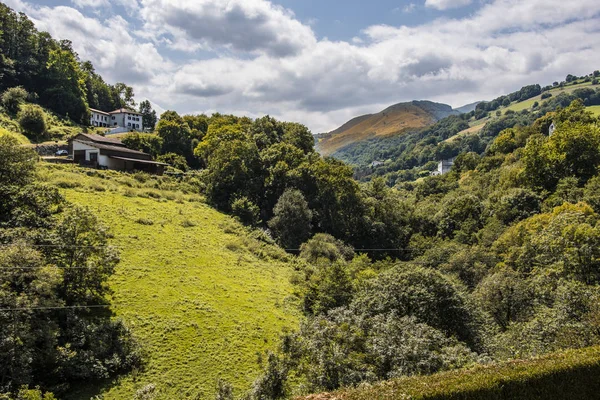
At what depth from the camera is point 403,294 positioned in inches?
819

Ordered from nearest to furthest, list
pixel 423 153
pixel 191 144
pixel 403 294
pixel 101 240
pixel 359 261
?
1. pixel 403 294
2. pixel 101 240
3. pixel 359 261
4. pixel 191 144
5. pixel 423 153

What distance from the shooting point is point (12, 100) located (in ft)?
221

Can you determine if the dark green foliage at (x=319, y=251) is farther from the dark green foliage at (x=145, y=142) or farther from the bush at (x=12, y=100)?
the bush at (x=12, y=100)

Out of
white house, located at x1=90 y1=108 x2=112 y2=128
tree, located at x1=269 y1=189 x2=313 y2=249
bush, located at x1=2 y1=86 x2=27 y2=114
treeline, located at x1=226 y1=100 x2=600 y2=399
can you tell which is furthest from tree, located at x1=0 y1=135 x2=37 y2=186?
white house, located at x1=90 y1=108 x2=112 y2=128

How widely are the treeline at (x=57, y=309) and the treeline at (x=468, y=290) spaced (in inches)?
403

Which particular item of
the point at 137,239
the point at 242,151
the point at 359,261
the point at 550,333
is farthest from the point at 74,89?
the point at 550,333

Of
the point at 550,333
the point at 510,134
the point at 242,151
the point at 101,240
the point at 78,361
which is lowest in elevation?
the point at 78,361

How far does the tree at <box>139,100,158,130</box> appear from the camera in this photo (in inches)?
4034

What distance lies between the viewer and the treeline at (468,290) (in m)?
14.8

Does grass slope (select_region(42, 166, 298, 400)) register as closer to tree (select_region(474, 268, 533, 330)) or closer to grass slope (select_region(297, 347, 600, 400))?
grass slope (select_region(297, 347, 600, 400))

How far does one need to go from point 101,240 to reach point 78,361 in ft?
24.8

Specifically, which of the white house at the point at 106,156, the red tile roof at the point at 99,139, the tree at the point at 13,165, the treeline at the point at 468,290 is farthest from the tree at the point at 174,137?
the tree at the point at 13,165

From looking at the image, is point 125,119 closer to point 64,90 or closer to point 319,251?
point 64,90

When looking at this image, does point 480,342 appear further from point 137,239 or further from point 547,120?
point 547,120
